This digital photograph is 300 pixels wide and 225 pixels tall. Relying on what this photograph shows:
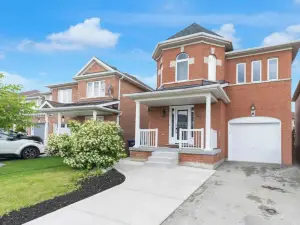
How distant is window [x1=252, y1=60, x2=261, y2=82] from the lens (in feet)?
37.7

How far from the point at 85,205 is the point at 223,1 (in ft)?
37.4

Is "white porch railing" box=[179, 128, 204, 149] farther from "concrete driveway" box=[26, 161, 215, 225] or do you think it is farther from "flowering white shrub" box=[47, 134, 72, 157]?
"flowering white shrub" box=[47, 134, 72, 157]

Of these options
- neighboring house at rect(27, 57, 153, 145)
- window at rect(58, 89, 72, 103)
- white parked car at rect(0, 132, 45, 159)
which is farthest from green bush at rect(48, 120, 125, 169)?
window at rect(58, 89, 72, 103)

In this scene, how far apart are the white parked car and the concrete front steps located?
654 centimetres

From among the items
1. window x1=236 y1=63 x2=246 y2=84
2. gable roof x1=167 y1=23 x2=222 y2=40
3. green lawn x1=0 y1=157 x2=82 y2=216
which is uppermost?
gable roof x1=167 y1=23 x2=222 y2=40

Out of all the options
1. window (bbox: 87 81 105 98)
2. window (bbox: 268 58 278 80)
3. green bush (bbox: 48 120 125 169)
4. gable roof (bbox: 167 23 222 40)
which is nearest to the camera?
green bush (bbox: 48 120 125 169)

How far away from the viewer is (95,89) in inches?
645

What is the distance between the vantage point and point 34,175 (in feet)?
24.6

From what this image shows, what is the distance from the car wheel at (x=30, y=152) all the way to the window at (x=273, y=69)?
13227mm

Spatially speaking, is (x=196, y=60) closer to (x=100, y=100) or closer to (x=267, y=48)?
(x=267, y=48)

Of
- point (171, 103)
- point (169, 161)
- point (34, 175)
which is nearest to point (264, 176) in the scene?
point (169, 161)

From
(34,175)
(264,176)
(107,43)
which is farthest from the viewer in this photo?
(107,43)

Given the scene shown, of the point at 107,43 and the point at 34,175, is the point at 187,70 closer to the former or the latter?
the point at 34,175

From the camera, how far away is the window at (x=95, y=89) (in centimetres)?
1603
